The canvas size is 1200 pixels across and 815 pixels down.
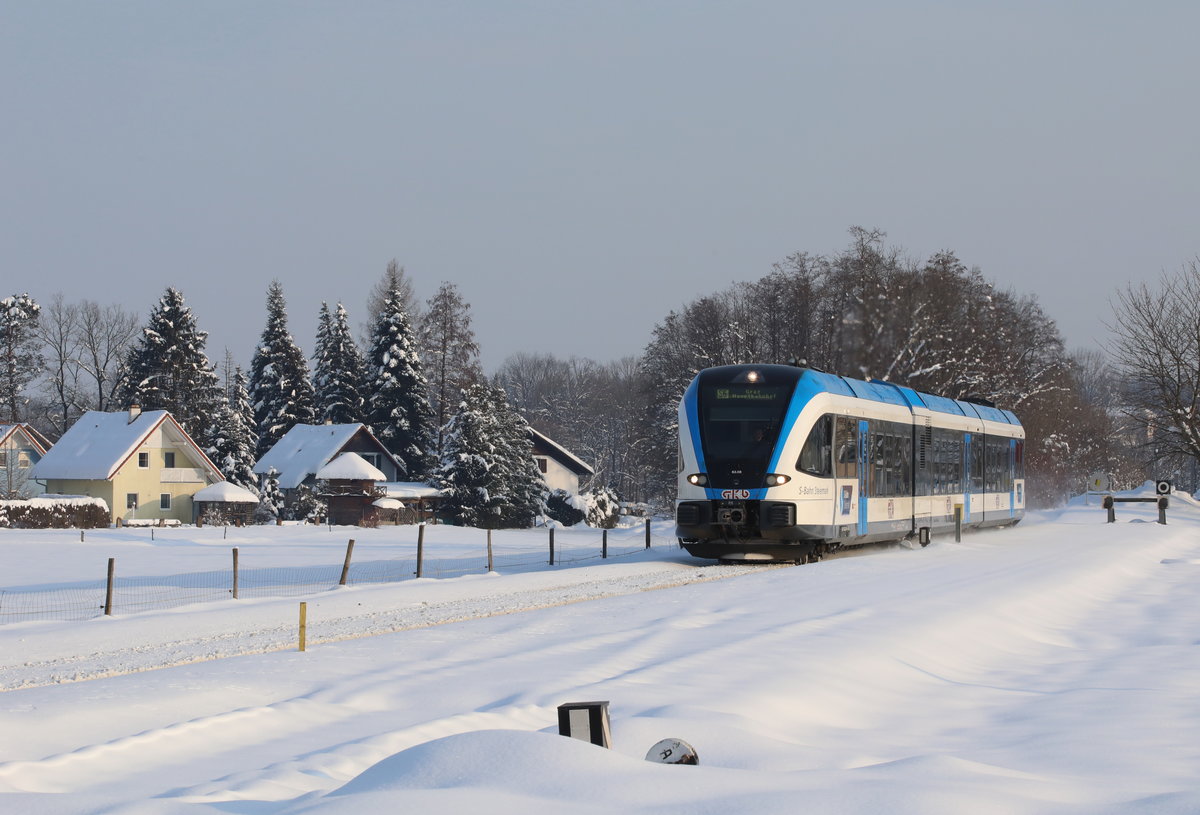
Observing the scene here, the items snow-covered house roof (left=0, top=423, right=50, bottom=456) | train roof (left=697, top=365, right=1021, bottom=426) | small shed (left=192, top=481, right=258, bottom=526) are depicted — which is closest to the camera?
train roof (left=697, top=365, right=1021, bottom=426)

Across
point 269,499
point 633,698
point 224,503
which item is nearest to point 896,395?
point 633,698

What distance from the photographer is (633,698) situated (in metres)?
9.96

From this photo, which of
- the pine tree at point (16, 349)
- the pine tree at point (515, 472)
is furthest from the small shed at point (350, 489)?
the pine tree at point (16, 349)

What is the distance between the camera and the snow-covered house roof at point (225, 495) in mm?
70938

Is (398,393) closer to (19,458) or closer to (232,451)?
(232,451)

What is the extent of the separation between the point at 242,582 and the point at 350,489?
142ft

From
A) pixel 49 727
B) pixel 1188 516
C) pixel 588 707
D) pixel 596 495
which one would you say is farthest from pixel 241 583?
pixel 596 495

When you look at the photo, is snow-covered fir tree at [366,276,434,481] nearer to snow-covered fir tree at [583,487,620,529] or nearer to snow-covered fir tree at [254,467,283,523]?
snow-covered fir tree at [254,467,283,523]

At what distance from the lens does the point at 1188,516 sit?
1834 inches

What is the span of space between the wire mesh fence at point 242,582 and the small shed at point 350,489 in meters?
31.6

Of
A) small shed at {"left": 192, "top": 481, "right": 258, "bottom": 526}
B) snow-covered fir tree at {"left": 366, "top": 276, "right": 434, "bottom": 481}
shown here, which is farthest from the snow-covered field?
snow-covered fir tree at {"left": 366, "top": 276, "right": 434, "bottom": 481}

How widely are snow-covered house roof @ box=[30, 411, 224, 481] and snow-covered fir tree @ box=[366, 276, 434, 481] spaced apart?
1217 centimetres

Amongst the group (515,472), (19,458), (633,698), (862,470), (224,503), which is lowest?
(633,698)

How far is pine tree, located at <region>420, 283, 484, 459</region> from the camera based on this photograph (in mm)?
86000
